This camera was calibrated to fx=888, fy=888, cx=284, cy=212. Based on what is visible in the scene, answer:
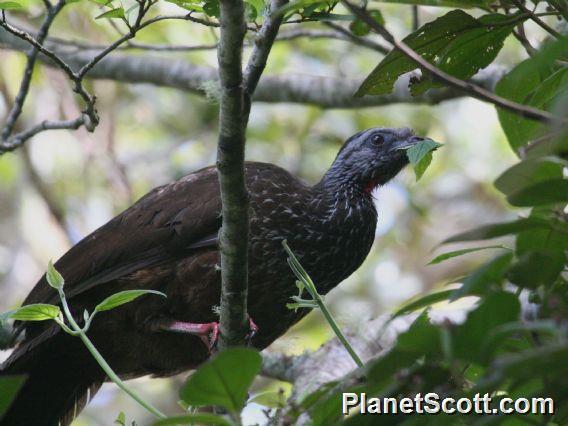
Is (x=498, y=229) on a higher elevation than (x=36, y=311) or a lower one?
lower

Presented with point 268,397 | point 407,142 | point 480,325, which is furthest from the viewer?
point 407,142

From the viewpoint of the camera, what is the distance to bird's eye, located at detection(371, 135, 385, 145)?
4.66 metres

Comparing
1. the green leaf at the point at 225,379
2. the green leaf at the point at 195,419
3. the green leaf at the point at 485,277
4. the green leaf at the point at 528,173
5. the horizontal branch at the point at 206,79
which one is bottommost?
the green leaf at the point at 195,419

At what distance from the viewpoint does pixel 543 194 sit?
155 centimetres

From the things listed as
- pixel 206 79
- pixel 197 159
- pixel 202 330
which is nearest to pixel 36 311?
pixel 202 330

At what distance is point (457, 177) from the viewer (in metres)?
9.71

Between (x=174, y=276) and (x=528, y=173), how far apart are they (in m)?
2.57

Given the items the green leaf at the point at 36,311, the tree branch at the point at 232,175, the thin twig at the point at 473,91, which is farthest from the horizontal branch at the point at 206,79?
the thin twig at the point at 473,91

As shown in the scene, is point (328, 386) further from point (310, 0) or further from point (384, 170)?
point (384, 170)

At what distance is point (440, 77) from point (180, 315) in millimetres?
2449

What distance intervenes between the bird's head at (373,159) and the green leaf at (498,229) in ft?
9.64

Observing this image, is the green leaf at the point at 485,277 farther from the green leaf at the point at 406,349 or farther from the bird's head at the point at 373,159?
the bird's head at the point at 373,159

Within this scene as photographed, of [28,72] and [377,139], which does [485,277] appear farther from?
[377,139]

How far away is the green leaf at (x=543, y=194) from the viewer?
5.01 ft
